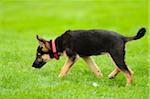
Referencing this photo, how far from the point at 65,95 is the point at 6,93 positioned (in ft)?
3.89

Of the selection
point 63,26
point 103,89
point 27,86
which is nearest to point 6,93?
point 27,86

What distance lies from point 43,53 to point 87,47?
1.17m

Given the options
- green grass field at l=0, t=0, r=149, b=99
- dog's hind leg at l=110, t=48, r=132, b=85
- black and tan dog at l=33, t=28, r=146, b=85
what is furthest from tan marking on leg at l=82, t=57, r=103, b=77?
dog's hind leg at l=110, t=48, r=132, b=85

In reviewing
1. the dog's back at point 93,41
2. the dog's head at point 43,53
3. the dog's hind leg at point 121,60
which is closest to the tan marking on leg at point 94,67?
the dog's back at point 93,41

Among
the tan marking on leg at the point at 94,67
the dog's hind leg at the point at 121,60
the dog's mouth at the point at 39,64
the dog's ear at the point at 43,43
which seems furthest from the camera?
the dog's mouth at the point at 39,64

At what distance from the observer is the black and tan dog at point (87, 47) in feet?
43.2

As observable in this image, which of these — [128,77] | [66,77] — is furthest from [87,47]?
[128,77]

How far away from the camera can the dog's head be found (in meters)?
14.0

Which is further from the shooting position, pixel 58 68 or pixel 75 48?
pixel 58 68

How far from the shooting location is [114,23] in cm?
3622

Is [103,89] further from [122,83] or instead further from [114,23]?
[114,23]

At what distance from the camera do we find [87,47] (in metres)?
13.8

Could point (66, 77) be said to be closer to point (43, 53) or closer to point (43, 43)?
point (43, 53)

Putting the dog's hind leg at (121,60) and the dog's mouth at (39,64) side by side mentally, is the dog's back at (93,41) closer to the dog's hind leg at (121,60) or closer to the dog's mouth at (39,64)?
the dog's hind leg at (121,60)
